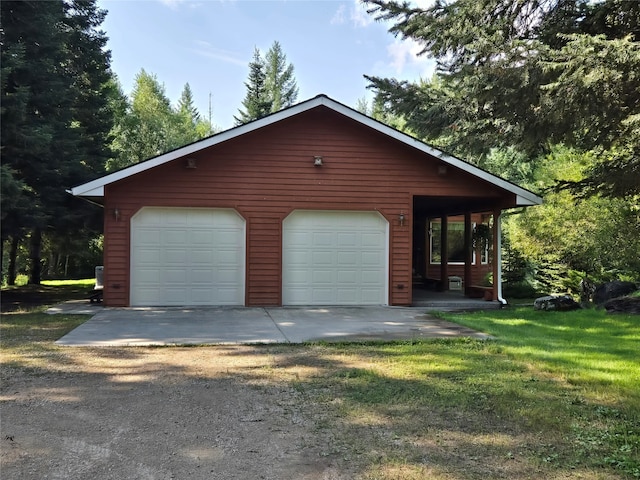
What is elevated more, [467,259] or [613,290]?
[467,259]

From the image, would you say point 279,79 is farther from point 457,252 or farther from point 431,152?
point 431,152

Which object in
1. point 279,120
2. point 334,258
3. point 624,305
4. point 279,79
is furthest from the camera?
point 279,79

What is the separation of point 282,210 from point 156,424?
7.87m

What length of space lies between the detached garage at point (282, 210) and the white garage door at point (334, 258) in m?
0.02

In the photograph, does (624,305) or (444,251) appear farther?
(444,251)

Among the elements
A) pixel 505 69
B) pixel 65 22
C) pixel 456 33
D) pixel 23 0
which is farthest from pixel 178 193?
pixel 65 22

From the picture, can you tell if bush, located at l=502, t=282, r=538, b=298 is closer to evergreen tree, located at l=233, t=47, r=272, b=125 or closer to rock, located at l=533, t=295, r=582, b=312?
rock, located at l=533, t=295, r=582, b=312

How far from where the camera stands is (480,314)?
410 inches

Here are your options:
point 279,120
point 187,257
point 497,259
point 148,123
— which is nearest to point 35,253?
point 187,257

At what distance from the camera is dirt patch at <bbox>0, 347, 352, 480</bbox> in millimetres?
3059

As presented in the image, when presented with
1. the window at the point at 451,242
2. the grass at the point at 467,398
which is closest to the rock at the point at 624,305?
the grass at the point at 467,398

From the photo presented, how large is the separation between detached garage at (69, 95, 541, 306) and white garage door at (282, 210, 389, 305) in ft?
0.08

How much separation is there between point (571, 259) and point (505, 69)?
13.2 meters

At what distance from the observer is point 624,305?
31.8ft
